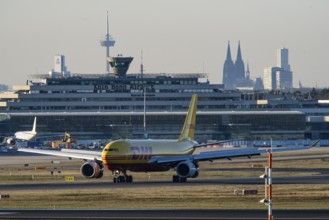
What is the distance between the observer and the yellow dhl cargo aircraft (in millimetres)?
95375

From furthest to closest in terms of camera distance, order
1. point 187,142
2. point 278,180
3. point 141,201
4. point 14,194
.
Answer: point 187,142
point 278,180
point 14,194
point 141,201

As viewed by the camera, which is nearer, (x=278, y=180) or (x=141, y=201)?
(x=141, y=201)

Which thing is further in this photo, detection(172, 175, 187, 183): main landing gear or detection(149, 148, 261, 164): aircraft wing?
detection(149, 148, 261, 164): aircraft wing

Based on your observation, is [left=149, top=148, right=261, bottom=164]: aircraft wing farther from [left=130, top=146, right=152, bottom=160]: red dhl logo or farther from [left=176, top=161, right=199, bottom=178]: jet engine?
[left=176, top=161, right=199, bottom=178]: jet engine

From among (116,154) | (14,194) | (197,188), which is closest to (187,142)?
(116,154)
